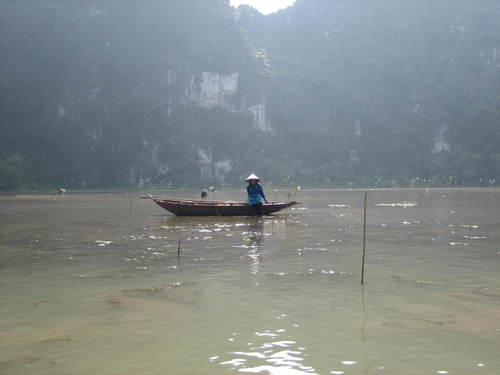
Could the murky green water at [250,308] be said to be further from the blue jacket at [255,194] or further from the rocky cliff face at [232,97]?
the rocky cliff face at [232,97]

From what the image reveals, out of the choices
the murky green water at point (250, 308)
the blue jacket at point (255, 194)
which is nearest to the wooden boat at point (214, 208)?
the blue jacket at point (255, 194)

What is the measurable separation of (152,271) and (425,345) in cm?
483

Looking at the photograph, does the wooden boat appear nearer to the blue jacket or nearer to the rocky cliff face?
the blue jacket

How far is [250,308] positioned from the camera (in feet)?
18.7

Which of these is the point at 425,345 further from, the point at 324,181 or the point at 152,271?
the point at 324,181

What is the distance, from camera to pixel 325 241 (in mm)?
11695

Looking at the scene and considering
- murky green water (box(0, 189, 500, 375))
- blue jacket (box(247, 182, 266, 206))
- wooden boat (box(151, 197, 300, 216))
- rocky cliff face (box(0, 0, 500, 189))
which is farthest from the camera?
rocky cliff face (box(0, 0, 500, 189))

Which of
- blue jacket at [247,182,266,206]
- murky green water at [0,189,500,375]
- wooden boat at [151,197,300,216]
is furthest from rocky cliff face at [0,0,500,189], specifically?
murky green water at [0,189,500,375]

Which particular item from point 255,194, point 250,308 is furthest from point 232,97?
point 250,308

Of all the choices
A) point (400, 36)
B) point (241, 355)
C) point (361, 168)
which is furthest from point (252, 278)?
point (400, 36)

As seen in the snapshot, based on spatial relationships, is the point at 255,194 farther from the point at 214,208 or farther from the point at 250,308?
the point at 250,308

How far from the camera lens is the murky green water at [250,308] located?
163 inches

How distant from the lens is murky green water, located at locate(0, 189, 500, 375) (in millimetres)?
4152

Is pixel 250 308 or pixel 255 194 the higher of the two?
pixel 255 194
